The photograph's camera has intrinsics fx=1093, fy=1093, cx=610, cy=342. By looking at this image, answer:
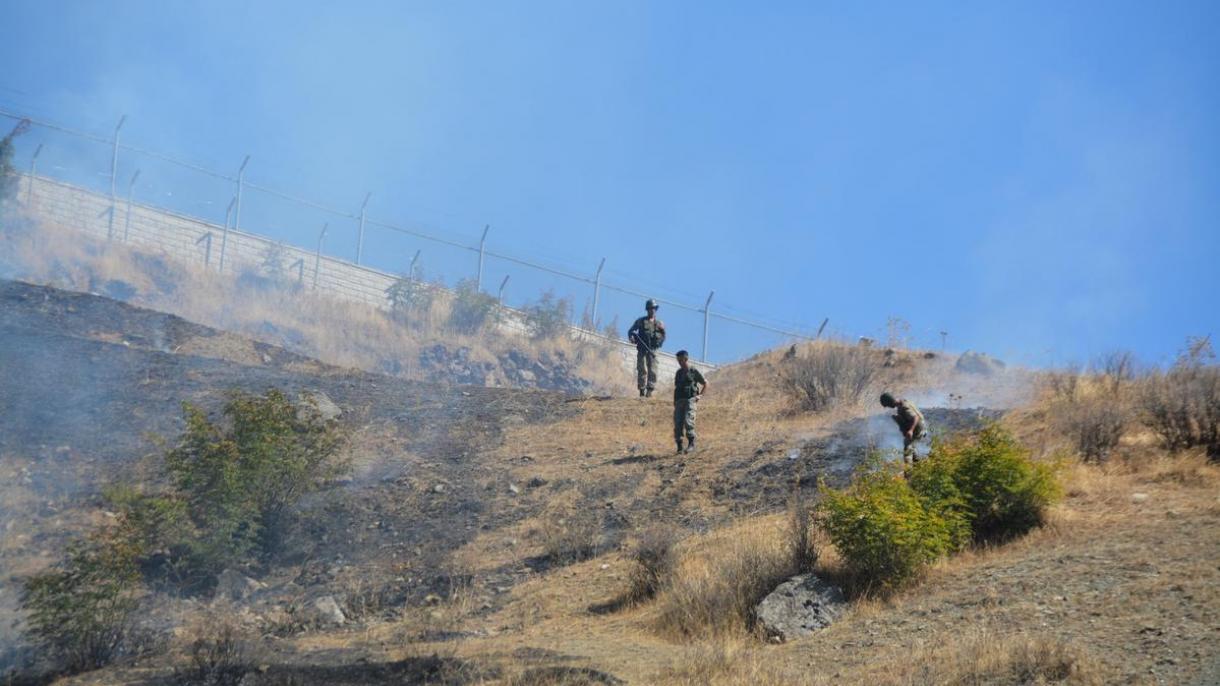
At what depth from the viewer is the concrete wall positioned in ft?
90.1

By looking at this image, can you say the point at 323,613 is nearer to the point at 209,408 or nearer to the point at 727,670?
the point at 727,670

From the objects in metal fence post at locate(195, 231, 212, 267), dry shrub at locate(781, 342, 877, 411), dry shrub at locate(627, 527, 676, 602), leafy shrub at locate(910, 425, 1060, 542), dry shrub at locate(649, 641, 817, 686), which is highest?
metal fence post at locate(195, 231, 212, 267)

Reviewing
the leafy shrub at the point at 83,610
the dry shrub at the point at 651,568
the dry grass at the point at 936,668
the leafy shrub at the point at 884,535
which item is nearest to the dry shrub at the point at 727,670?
the dry grass at the point at 936,668

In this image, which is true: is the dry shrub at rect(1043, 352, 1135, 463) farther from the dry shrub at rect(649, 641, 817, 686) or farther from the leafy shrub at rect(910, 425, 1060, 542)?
the dry shrub at rect(649, 641, 817, 686)

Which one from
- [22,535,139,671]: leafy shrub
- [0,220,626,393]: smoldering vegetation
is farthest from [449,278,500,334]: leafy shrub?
[22,535,139,671]: leafy shrub

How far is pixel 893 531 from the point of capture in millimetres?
10211

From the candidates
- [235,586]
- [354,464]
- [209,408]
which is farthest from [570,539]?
[209,408]

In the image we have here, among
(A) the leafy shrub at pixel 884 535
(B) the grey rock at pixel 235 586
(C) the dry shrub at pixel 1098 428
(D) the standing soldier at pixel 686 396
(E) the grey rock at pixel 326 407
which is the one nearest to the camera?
(A) the leafy shrub at pixel 884 535

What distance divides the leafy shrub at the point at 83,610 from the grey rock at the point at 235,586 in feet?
5.90

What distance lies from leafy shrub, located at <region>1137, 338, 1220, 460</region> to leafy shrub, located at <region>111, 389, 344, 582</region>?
34.2ft

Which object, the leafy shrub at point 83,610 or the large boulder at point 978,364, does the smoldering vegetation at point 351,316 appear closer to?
the large boulder at point 978,364

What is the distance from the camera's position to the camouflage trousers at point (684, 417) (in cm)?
1650

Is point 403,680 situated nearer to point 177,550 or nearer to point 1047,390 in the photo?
point 177,550

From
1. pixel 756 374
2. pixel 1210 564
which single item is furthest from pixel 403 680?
pixel 756 374
